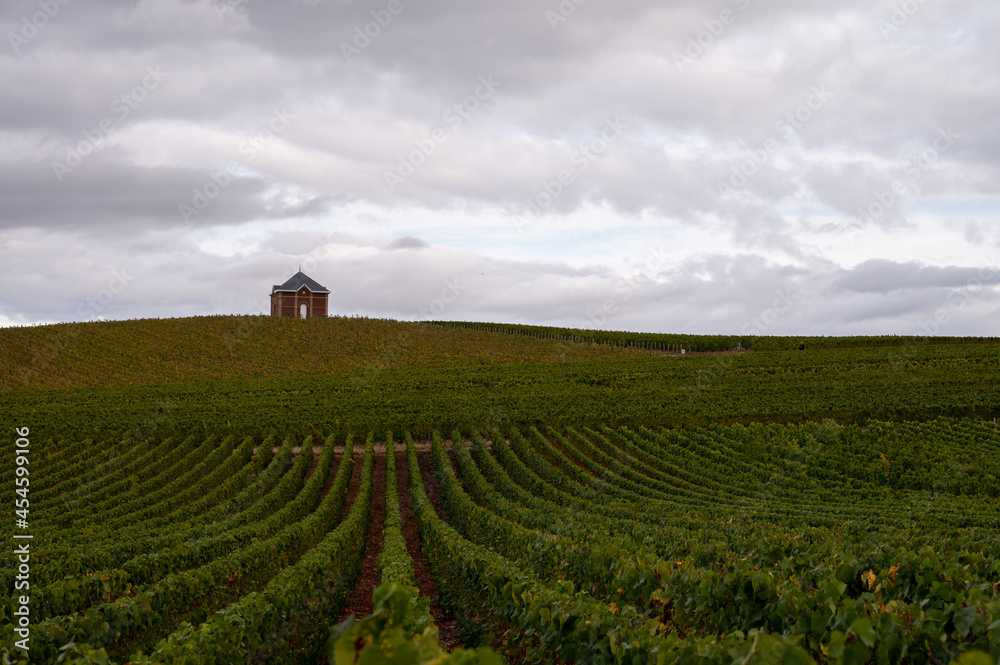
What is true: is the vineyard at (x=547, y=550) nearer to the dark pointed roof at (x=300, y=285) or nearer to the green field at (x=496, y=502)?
the green field at (x=496, y=502)

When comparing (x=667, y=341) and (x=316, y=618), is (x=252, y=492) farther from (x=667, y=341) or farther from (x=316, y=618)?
(x=667, y=341)

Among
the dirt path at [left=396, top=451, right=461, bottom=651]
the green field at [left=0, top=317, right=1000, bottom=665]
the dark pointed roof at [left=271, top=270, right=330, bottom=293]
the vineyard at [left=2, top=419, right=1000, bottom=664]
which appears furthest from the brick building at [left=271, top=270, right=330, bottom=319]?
the dirt path at [left=396, top=451, right=461, bottom=651]

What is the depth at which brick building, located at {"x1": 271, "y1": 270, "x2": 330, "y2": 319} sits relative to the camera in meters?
90.0

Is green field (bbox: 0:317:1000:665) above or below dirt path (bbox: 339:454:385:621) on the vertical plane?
above

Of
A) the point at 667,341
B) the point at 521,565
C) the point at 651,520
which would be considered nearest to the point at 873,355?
the point at 667,341

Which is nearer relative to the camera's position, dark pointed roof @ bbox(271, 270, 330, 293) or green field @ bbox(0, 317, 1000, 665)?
green field @ bbox(0, 317, 1000, 665)

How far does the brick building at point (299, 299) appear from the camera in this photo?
90.0 metres

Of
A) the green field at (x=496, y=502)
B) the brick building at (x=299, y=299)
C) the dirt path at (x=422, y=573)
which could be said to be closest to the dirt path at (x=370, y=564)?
the green field at (x=496, y=502)

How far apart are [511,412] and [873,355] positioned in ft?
137

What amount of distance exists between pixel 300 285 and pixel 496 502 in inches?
2970

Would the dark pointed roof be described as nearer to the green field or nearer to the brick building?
the brick building

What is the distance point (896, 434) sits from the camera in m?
35.9

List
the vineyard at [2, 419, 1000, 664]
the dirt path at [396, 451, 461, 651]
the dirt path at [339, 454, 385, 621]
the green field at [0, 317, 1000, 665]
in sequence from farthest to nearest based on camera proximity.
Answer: the dirt path at [339, 454, 385, 621] → the dirt path at [396, 451, 461, 651] → the green field at [0, 317, 1000, 665] → the vineyard at [2, 419, 1000, 664]

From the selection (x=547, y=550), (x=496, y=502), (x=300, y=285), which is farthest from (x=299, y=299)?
(x=547, y=550)
